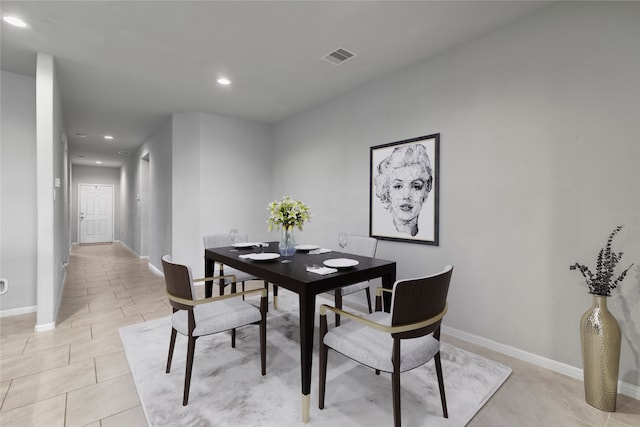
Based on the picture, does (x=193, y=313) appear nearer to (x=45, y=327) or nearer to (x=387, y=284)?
(x=387, y=284)

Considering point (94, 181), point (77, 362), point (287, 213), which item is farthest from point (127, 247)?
point (287, 213)

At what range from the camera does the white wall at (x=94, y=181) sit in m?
9.30

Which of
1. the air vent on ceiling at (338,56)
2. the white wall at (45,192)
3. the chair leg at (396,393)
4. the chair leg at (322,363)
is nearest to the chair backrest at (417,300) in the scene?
the chair leg at (396,393)

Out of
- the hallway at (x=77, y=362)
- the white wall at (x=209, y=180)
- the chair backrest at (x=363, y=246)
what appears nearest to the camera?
the hallway at (x=77, y=362)

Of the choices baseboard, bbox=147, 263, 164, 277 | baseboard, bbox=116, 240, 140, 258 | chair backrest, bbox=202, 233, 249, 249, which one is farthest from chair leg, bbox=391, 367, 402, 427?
baseboard, bbox=116, 240, 140, 258

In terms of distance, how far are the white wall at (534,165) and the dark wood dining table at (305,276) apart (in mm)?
998

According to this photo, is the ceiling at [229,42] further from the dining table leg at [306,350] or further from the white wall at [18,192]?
the dining table leg at [306,350]

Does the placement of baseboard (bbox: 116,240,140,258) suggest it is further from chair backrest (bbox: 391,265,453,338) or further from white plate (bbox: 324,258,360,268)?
chair backrest (bbox: 391,265,453,338)

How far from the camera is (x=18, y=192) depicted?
10.6 ft

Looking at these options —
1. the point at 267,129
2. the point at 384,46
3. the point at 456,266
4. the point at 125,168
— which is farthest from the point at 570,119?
the point at 125,168

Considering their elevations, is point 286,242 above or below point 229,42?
below

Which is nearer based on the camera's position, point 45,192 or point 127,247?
point 45,192

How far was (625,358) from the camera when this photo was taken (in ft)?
6.20

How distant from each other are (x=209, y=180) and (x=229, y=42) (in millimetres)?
2525
